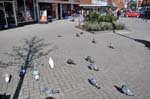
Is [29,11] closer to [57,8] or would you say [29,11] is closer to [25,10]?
[25,10]

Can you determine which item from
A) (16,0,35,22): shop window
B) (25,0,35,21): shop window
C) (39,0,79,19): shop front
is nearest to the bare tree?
(16,0,35,22): shop window

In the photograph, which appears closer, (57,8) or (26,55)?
(26,55)

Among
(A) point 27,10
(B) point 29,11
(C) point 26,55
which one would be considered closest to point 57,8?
(B) point 29,11

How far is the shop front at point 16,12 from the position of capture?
16078 mm

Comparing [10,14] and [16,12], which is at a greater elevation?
[16,12]

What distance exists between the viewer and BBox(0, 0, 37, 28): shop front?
52.7ft

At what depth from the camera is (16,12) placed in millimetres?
17797

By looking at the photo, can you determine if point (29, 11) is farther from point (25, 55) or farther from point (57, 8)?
point (25, 55)

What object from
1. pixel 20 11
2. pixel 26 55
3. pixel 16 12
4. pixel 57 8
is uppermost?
pixel 57 8

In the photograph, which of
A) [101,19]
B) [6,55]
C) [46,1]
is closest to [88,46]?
[6,55]

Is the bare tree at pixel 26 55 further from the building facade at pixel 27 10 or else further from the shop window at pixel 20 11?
the shop window at pixel 20 11

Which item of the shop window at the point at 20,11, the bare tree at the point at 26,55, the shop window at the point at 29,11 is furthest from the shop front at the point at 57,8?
the bare tree at the point at 26,55

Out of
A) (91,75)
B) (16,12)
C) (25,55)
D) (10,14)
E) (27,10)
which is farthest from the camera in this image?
(27,10)

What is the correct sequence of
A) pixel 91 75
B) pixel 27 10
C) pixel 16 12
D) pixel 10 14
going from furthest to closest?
pixel 27 10, pixel 16 12, pixel 10 14, pixel 91 75
